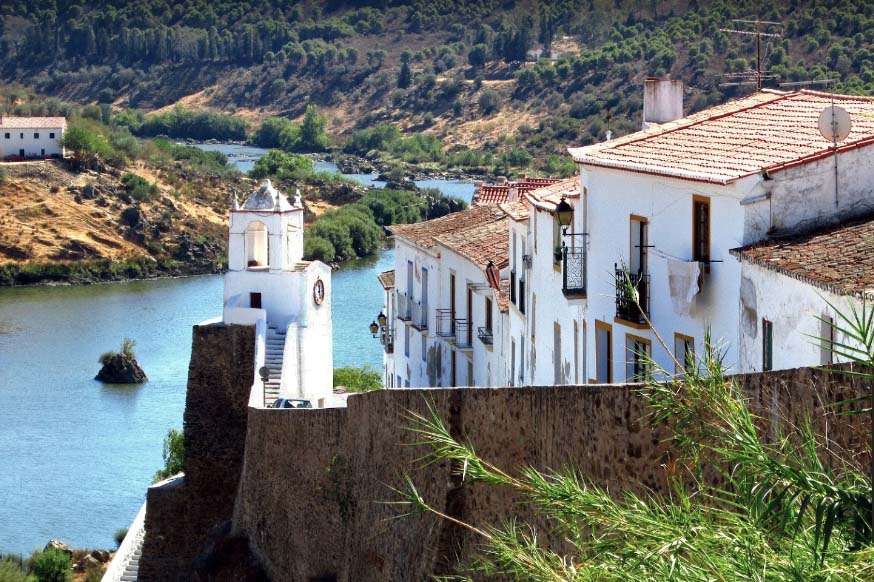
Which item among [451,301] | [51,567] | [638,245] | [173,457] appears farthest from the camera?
[173,457]

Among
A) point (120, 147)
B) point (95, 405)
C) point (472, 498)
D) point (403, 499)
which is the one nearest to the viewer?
point (472, 498)

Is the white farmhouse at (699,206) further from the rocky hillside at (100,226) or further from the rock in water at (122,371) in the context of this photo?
the rocky hillside at (100,226)

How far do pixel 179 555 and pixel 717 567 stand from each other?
2153cm

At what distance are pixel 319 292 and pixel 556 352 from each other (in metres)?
10.0

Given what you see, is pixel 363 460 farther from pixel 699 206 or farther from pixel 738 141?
pixel 738 141

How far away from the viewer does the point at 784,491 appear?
7.98 m

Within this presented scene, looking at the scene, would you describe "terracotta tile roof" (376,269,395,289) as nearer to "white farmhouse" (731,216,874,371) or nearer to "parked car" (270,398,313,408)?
"parked car" (270,398,313,408)

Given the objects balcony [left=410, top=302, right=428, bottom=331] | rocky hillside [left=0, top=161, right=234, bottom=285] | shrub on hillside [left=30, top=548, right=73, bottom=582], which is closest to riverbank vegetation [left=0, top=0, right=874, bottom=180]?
rocky hillside [left=0, top=161, right=234, bottom=285]

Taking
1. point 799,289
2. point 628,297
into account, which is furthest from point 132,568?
point 799,289

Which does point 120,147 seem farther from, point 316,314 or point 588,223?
point 588,223

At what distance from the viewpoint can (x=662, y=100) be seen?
2369cm

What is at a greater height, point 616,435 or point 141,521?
point 616,435

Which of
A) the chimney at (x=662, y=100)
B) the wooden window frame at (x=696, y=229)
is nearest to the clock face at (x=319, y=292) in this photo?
the chimney at (x=662, y=100)

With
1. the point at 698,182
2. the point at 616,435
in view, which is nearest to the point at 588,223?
the point at 698,182
